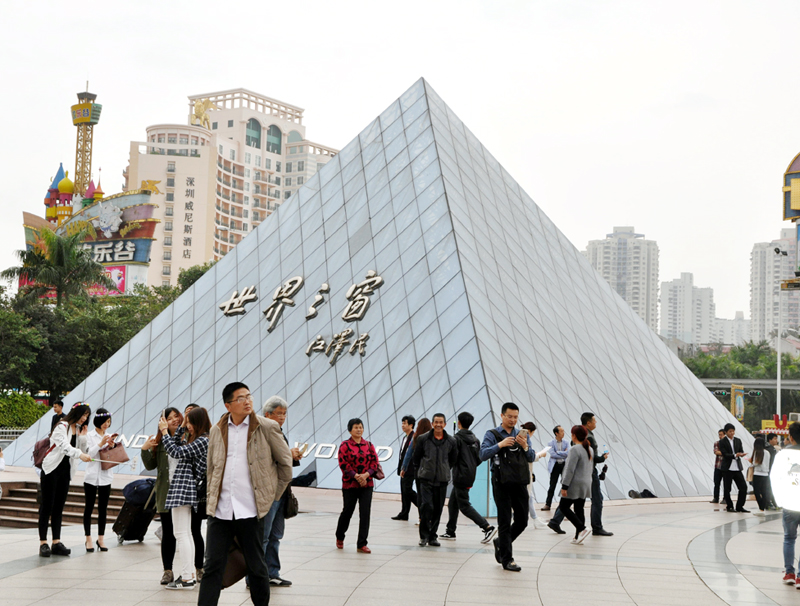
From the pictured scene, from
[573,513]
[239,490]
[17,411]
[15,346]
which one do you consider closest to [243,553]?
[239,490]

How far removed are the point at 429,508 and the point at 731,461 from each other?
26.1 feet

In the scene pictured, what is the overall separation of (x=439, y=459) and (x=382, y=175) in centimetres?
1325

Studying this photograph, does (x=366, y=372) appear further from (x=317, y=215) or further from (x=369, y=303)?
(x=317, y=215)

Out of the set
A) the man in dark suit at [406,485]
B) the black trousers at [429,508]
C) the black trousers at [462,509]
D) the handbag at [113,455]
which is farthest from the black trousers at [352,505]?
the man in dark suit at [406,485]

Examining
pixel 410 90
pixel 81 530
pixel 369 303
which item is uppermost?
pixel 410 90

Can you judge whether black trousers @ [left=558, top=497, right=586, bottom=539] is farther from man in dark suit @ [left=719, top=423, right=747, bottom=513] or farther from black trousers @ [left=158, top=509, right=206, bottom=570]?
man in dark suit @ [left=719, top=423, right=747, bottom=513]

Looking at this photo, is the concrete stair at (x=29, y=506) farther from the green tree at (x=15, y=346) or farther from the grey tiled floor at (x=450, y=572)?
the green tree at (x=15, y=346)

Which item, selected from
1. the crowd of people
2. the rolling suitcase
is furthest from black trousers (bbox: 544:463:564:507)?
the rolling suitcase

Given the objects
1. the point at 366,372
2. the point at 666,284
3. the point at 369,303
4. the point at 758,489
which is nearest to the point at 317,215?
the point at 369,303

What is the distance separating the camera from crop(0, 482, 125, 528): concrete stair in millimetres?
13320

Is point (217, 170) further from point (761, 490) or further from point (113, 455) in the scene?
point (113, 455)

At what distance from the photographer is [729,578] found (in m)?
7.39

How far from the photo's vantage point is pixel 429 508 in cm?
878

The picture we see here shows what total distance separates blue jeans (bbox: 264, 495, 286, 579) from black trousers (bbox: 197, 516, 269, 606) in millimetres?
1367
